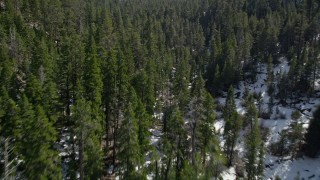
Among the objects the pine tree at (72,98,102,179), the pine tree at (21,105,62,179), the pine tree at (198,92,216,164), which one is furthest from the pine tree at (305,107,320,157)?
the pine tree at (21,105,62,179)

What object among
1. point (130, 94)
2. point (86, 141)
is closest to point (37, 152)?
point (86, 141)

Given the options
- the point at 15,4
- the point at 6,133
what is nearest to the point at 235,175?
the point at 6,133

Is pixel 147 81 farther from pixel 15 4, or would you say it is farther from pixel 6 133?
pixel 15 4

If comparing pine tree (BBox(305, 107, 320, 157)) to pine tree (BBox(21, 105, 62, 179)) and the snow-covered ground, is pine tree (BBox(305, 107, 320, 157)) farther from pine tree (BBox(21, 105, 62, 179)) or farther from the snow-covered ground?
pine tree (BBox(21, 105, 62, 179))

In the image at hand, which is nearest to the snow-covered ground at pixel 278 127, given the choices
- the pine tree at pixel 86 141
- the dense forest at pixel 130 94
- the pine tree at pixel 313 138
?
the pine tree at pixel 313 138

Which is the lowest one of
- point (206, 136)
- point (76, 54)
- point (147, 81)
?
point (206, 136)

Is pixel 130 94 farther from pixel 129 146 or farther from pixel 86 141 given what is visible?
pixel 86 141
